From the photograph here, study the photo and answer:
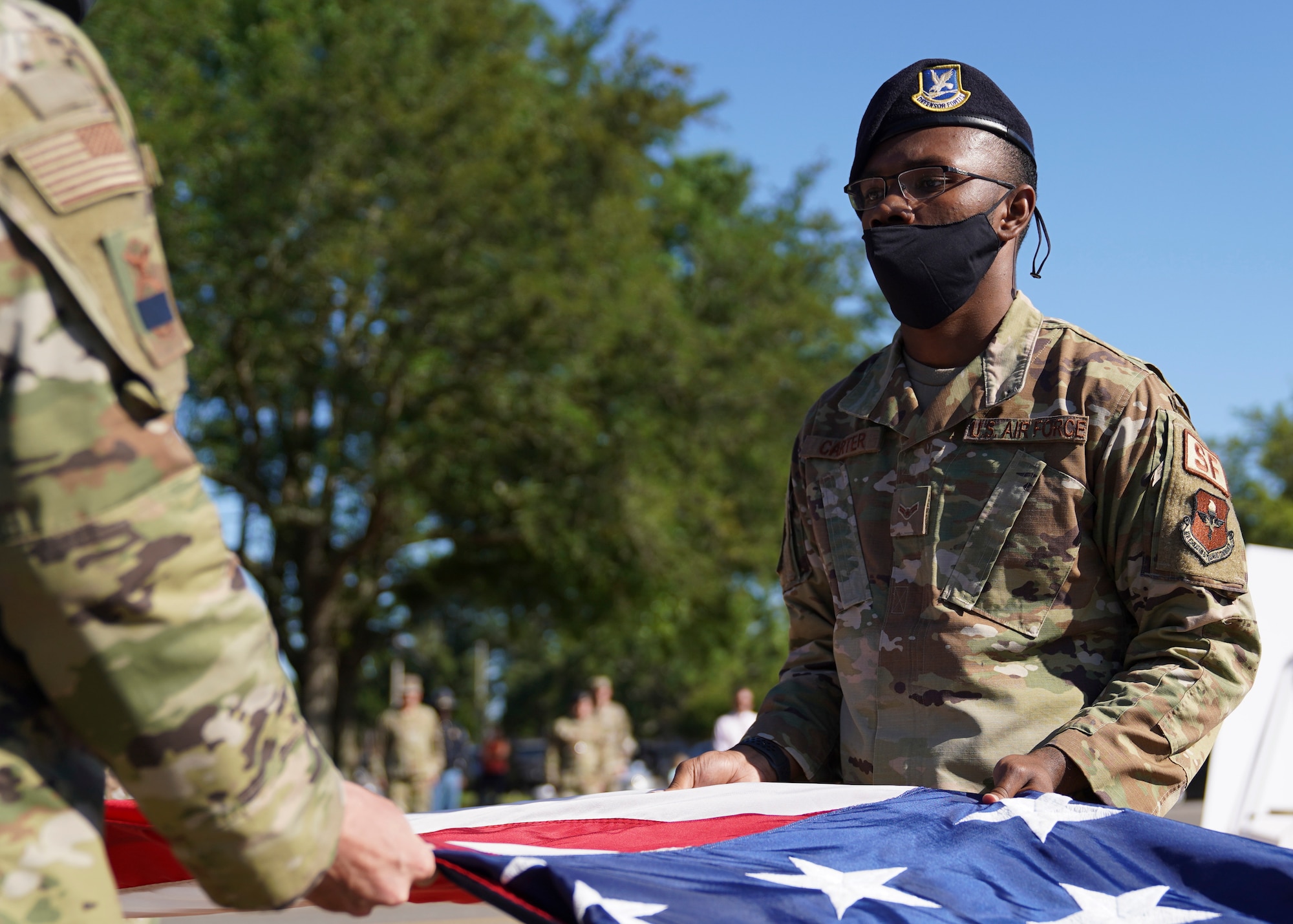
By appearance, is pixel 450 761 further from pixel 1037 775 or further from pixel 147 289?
pixel 147 289

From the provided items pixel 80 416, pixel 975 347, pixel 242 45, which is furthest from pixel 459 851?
pixel 242 45

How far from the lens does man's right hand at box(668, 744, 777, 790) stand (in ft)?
8.86

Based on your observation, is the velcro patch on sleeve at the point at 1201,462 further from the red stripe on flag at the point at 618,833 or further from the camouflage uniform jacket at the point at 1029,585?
the red stripe on flag at the point at 618,833

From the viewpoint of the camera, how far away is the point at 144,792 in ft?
4.23

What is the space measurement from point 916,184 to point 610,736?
17065 millimetres

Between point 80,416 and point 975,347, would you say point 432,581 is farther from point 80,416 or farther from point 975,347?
point 80,416

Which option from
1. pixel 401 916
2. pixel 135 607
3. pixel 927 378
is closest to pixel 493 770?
pixel 401 916

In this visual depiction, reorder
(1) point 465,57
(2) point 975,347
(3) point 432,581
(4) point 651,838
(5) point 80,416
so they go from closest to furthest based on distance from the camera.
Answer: (5) point 80,416 < (4) point 651,838 < (2) point 975,347 < (1) point 465,57 < (3) point 432,581

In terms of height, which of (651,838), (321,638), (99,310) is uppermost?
(99,310)

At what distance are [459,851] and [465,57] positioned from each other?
17.7 meters

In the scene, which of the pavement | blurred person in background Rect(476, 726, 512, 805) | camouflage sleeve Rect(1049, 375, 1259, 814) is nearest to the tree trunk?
blurred person in background Rect(476, 726, 512, 805)

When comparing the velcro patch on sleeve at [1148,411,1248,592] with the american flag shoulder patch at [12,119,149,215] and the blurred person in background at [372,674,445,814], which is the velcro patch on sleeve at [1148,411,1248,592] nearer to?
the american flag shoulder patch at [12,119,149,215]

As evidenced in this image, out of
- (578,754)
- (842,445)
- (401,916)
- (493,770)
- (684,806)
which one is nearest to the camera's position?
(684,806)

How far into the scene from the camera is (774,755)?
2811mm
